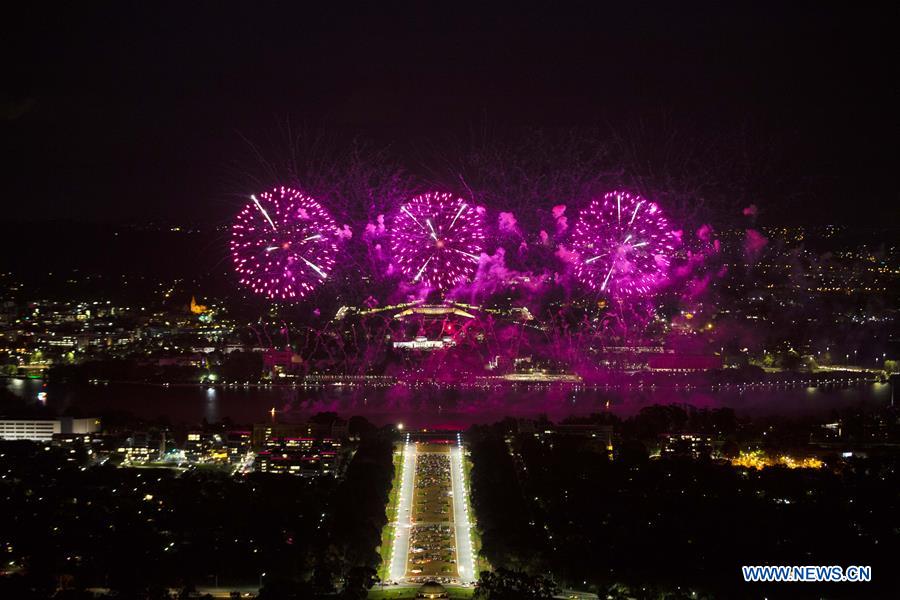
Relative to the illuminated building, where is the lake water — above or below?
above

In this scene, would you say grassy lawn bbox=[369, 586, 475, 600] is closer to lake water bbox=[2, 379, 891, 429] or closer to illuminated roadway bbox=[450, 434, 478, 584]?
illuminated roadway bbox=[450, 434, 478, 584]

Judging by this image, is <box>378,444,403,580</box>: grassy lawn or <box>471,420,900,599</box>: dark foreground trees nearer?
<box>471,420,900,599</box>: dark foreground trees

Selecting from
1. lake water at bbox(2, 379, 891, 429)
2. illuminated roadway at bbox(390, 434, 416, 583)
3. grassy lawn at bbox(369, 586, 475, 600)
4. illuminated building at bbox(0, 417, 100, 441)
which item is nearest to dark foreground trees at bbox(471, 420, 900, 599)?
grassy lawn at bbox(369, 586, 475, 600)

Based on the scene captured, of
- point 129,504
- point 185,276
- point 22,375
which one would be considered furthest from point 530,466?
point 185,276

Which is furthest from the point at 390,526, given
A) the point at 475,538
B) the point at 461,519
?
the point at 475,538

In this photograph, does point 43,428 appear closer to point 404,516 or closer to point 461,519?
point 404,516
